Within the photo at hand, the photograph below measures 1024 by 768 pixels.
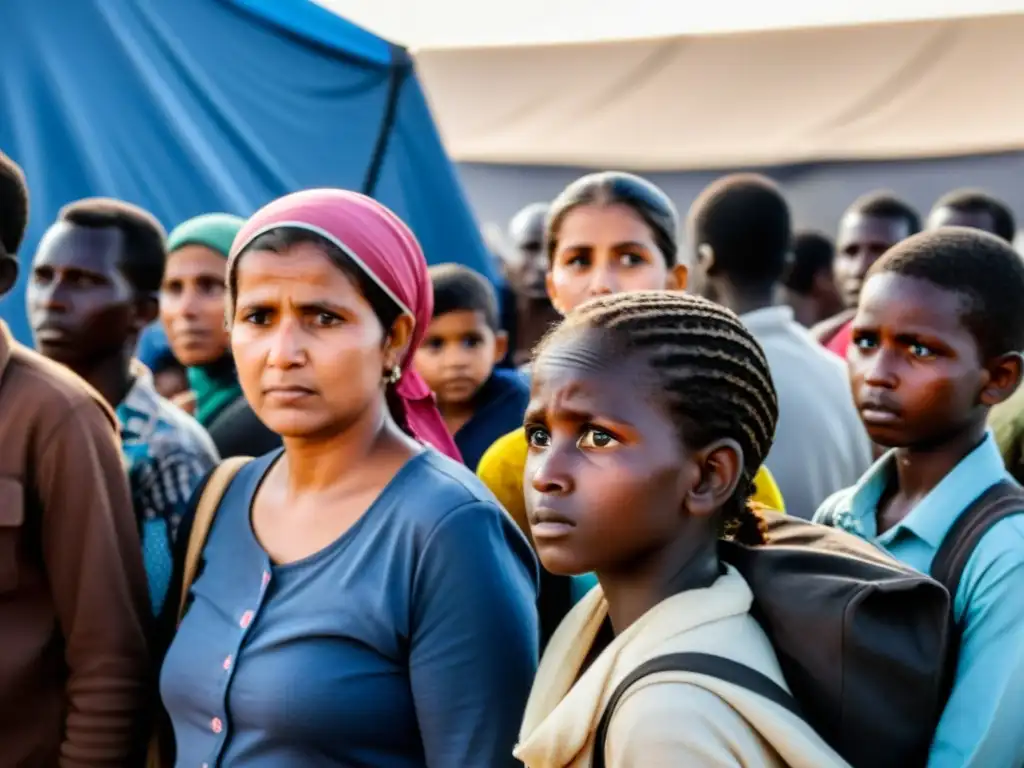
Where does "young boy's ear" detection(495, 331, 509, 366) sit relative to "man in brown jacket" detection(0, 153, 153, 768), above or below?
above

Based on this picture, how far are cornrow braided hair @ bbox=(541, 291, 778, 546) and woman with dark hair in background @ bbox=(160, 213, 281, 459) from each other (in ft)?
6.76

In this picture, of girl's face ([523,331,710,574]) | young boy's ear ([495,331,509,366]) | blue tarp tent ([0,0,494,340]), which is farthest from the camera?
blue tarp tent ([0,0,494,340])

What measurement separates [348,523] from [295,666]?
24 centimetres

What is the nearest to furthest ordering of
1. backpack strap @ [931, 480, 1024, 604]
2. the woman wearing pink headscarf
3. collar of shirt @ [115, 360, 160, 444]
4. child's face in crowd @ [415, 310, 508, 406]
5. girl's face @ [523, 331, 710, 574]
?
1. girl's face @ [523, 331, 710, 574]
2. the woman wearing pink headscarf
3. backpack strap @ [931, 480, 1024, 604]
4. collar of shirt @ [115, 360, 160, 444]
5. child's face in crowd @ [415, 310, 508, 406]

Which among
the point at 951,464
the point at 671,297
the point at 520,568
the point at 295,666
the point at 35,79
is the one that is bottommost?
the point at 295,666

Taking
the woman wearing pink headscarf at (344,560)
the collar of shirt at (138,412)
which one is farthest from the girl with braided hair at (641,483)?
the collar of shirt at (138,412)

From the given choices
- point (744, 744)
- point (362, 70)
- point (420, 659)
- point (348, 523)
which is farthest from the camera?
point (362, 70)

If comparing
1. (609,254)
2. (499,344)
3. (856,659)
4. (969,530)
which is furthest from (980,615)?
(499,344)

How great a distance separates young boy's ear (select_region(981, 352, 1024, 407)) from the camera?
225 cm

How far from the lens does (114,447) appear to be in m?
2.33

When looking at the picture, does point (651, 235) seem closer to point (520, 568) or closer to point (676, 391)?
point (520, 568)

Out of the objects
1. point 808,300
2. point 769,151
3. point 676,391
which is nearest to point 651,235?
point 676,391

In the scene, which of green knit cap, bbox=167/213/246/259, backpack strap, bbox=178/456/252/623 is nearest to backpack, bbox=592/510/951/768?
backpack strap, bbox=178/456/252/623

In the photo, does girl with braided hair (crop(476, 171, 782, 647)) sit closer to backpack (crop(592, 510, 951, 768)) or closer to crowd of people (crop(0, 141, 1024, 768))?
crowd of people (crop(0, 141, 1024, 768))
